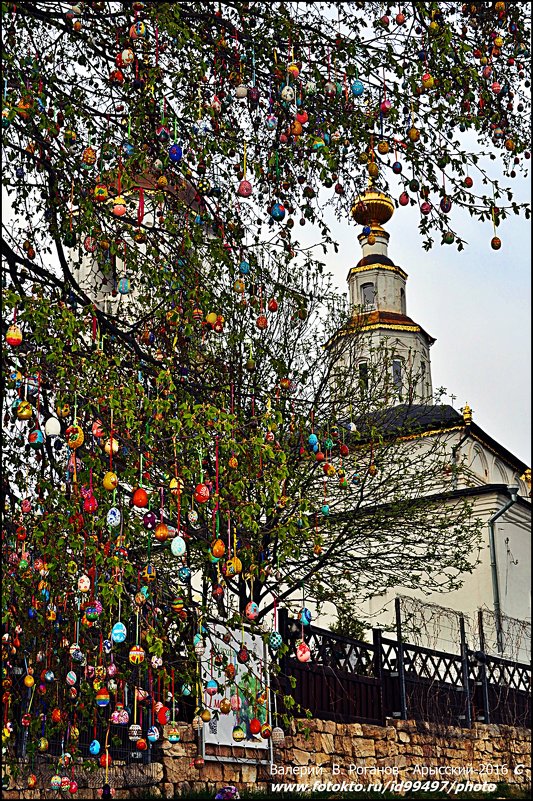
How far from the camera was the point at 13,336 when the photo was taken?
199 inches

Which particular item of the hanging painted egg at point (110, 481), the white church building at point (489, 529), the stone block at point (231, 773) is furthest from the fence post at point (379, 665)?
the hanging painted egg at point (110, 481)

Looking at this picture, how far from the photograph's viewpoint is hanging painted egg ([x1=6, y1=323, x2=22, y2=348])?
504 centimetres

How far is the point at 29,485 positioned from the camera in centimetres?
612

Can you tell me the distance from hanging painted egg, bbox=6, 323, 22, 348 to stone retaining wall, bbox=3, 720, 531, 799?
12.2 ft

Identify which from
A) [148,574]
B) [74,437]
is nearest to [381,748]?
[148,574]

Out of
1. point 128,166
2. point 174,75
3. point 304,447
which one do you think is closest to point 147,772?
point 304,447

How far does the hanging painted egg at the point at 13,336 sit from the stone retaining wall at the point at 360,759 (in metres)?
3.71

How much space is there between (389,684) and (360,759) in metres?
1.47

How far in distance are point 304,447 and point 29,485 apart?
3081 mm

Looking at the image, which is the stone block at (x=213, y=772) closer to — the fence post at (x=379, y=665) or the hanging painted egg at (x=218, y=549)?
the fence post at (x=379, y=665)

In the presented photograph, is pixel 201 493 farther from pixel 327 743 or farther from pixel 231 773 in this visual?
pixel 327 743

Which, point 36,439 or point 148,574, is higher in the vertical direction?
point 36,439

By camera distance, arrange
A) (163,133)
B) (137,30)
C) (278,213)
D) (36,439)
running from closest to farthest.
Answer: (36,439), (137,30), (163,133), (278,213)

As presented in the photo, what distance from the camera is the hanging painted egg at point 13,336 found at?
504 centimetres
